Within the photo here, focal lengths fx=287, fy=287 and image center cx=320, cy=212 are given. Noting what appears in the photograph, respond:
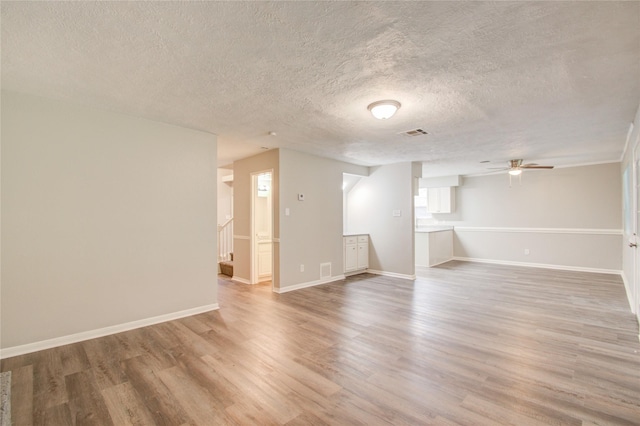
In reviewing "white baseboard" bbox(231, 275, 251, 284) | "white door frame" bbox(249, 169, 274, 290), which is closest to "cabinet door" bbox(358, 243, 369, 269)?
"white door frame" bbox(249, 169, 274, 290)

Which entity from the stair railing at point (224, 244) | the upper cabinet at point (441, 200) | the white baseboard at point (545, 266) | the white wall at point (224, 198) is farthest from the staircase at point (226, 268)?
the white baseboard at point (545, 266)

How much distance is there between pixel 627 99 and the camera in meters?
2.84

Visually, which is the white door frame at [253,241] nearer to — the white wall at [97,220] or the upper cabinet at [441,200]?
the white wall at [97,220]

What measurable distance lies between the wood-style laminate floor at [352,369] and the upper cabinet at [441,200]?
4553 mm

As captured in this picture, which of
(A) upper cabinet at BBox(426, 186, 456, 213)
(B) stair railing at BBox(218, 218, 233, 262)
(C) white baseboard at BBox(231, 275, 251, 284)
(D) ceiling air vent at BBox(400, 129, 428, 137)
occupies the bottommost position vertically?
(C) white baseboard at BBox(231, 275, 251, 284)

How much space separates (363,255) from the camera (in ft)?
21.6

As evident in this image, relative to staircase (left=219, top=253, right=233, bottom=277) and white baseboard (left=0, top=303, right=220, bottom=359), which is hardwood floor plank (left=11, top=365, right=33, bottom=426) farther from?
staircase (left=219, top=253, right=233, bottom=277)

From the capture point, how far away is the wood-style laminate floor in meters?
1.88

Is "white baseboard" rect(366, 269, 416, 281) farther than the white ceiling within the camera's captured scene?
Yes

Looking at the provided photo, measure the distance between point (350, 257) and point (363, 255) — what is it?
0.46 m

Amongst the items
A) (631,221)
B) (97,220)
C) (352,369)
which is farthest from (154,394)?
(631,221)

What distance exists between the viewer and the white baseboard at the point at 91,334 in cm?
→ 267

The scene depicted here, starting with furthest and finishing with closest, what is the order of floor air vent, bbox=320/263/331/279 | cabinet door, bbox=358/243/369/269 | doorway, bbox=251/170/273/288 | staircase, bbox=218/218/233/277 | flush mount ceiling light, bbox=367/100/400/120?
staircase, bbox=218/218/233/277 < cabinet door, bbox=358/243/369/269 < floor air vent, bbox=320/263/331/279 < doorway, bbox=251/170/273/288 < flush mount ceiling light, bbox=367/100/400/120

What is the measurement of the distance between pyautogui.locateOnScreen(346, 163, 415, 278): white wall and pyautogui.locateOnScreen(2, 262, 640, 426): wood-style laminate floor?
200 centimetres
